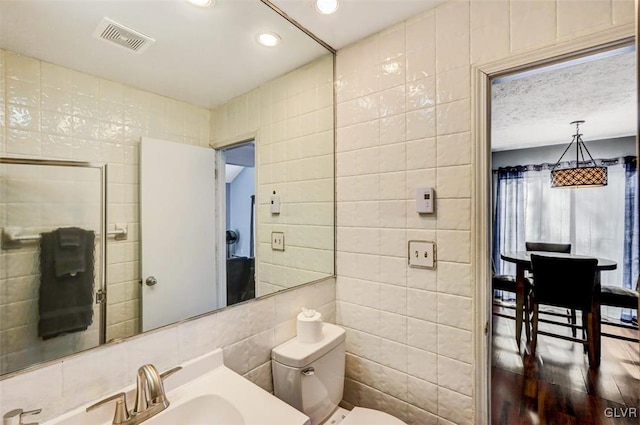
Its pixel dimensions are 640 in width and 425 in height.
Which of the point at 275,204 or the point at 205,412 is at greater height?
the point at 275,204

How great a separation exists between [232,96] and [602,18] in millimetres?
1307

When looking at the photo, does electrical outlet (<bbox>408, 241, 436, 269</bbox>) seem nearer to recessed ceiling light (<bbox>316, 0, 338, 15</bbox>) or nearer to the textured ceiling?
the textured ceiling

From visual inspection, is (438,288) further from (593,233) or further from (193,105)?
(593,233)

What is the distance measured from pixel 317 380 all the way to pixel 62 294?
0.93 metres

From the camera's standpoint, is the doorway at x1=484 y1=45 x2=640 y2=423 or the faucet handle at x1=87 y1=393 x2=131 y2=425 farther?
the doorway at x1=484 y1=45 x2=640 y2=423

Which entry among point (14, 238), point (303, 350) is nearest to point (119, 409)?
point (14, 238)

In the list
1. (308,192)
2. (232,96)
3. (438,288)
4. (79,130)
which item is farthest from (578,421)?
(79,130)

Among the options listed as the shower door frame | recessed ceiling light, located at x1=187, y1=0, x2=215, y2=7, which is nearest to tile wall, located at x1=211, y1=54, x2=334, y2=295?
recessed ceiling light, located at x1=187, y1=0, x2=215, y2=7

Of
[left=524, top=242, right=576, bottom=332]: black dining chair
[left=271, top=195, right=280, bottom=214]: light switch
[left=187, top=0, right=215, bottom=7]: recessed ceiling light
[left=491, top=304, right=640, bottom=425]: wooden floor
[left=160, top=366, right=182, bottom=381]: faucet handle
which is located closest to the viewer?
[left=160, top=366, right=182, bottom=381]: faucet handle

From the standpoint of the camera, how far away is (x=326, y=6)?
123 cm

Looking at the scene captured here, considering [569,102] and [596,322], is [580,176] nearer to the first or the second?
[569,102]

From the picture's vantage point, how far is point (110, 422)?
740mm

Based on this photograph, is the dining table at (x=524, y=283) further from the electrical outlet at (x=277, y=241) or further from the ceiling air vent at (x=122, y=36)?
the ceiling air vent at (x=122, y=36)

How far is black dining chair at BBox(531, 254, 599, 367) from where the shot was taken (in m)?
2.39
